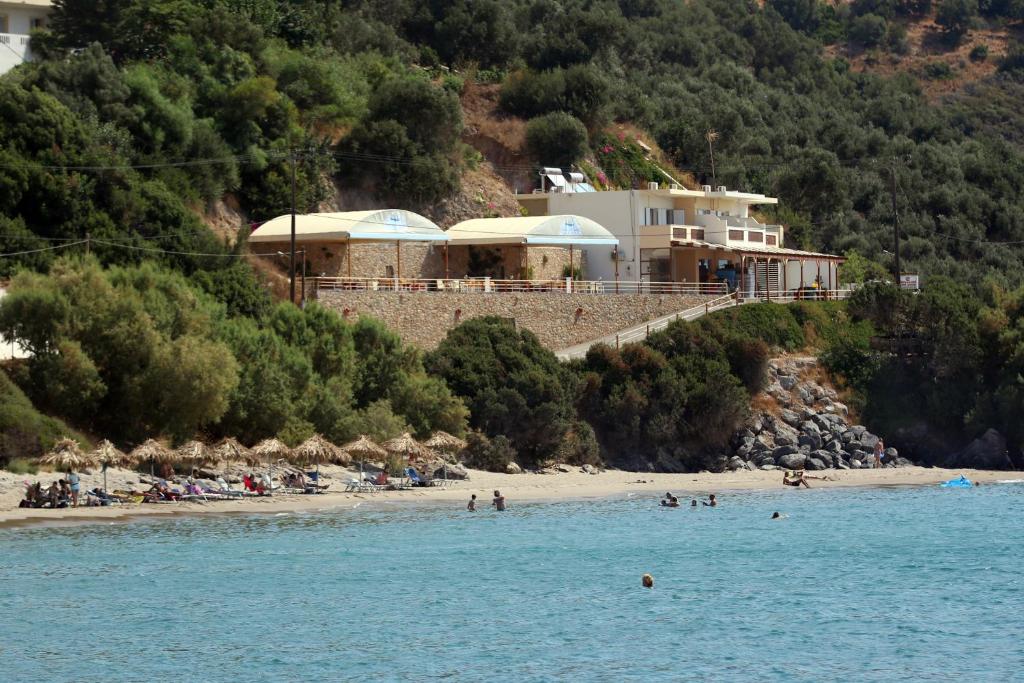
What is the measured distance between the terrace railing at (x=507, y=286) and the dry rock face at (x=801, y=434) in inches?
222

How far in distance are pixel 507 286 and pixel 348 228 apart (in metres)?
6.90

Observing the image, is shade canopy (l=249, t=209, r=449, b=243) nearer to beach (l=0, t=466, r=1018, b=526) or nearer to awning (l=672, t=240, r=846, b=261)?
beach (l=0, t=466, r=1018, b=526)

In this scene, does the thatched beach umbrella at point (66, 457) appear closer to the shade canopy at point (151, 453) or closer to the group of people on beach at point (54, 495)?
the group of people on beach at point (54, 495)

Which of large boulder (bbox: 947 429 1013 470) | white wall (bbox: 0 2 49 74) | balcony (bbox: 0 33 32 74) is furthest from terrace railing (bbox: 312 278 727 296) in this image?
white wall (bbox: 0 2 49 74)

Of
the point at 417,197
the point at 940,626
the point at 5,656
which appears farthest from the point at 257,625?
the point at 417,197

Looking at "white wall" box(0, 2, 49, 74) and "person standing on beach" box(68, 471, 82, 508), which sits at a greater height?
"white wall" box(0, 2, 49, 74)

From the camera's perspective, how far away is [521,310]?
53312 millimetres

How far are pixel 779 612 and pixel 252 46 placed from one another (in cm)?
3738

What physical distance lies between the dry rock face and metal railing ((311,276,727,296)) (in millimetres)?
5664

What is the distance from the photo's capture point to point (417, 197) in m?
60.9

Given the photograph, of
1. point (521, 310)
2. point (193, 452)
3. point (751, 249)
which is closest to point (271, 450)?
point (193, 452)

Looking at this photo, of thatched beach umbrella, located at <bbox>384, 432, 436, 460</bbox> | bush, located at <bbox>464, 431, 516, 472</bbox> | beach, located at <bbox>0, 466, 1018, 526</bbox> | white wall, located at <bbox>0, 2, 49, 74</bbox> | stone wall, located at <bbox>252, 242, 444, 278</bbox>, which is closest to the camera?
beach, located at <bbox>0, 466, 1018, 526</bbox>

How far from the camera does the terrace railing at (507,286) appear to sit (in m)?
49.8

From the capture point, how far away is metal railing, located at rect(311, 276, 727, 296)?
163ft
